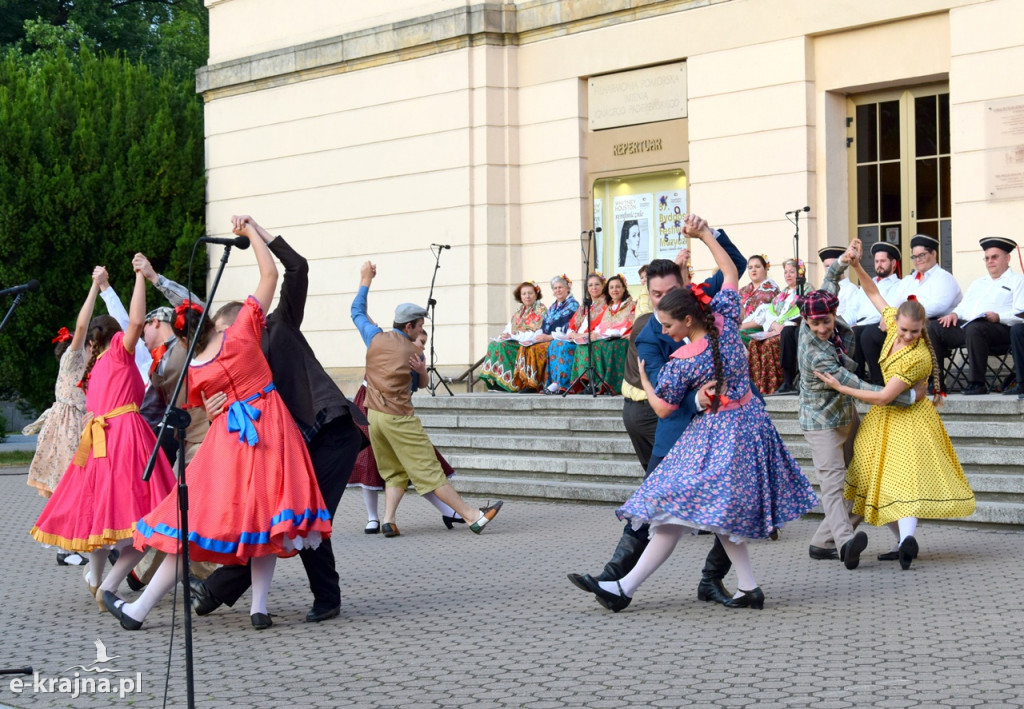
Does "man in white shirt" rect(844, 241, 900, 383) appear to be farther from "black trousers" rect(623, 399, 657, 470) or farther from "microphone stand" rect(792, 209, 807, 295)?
"black trousers" rect(623, 399, 657, 470)

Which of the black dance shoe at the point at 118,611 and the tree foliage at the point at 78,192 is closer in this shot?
the black dance shoe at the point at 118,611

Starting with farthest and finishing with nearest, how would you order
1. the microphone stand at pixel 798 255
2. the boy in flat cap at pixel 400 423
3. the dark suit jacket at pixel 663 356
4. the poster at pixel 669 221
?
the poster at pixel 669 221 → the microphone stand at pixel 798 255 → the boy in flat cap at pixel 400 423 → the dark suit jacket at pixel 663 356

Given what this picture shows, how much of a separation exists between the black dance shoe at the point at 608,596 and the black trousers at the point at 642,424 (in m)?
2.48

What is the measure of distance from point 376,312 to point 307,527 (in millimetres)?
13482

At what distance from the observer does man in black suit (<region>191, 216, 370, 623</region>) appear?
759cm

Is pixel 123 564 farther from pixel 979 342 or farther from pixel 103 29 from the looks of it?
pixel 103 29

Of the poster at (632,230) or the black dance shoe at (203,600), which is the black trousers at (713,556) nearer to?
the black dance shoe at (203,600)

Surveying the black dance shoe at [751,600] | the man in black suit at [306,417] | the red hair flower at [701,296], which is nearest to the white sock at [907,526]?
the black dance shoe at [751,600]

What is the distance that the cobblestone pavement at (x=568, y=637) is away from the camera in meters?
5.93

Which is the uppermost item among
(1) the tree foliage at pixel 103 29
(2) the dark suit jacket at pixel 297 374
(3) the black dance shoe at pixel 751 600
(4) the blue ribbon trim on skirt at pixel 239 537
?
(1) the tree foliage at pixel 103 29

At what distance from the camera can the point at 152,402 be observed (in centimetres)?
884

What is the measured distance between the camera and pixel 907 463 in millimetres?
9023

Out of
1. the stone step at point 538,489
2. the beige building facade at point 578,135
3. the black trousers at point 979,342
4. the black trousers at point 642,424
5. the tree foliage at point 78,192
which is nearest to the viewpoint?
the black trousers at point 642,424

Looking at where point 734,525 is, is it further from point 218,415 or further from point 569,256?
point 569,256
